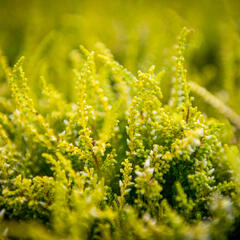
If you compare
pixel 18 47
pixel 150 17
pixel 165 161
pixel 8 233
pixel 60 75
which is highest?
pixel 150 17

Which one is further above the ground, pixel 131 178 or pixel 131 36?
pixel 131 36

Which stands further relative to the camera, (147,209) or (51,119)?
(51,119)

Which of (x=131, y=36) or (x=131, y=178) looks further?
(x=131, y=36)

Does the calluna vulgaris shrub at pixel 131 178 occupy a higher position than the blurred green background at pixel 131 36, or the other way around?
the blurred green background at pixel 131 36

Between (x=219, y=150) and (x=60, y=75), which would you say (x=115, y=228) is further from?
(x=60, y=75)

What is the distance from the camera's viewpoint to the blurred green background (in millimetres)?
970

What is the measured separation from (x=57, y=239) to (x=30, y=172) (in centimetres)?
25

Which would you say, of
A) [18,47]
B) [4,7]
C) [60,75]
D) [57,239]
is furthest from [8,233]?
[4,7]

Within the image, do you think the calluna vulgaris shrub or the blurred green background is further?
the blurred green background

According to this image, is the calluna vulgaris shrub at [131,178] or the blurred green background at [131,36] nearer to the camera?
the calluna vulgaris shrub at [131,178]

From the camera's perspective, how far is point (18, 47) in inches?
55.4

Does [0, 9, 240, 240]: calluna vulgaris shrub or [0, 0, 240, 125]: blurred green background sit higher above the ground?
[0, 0, 240, 125]: blurred green background

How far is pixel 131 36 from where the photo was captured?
1.08m

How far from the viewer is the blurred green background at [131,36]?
970 millimetres
